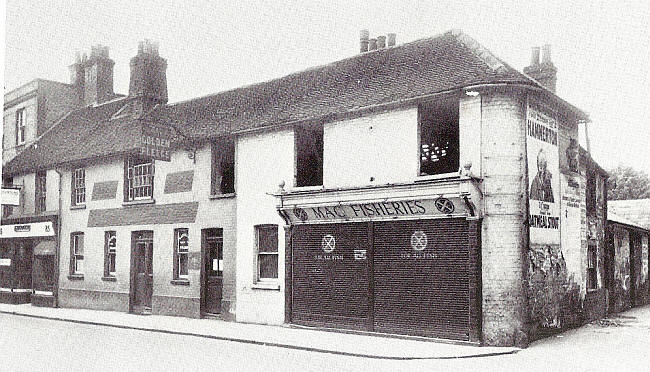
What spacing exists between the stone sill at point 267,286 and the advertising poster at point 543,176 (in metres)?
6.27

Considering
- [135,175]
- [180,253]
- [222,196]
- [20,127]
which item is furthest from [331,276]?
[20,127]

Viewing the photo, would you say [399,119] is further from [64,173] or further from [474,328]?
[64,173]

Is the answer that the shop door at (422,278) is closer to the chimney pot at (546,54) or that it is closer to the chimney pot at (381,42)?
the chimney pot at (381,42)

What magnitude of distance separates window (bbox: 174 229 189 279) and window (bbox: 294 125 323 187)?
4.58m

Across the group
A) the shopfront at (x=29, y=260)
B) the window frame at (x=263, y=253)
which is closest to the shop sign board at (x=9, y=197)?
the shopfront at (x=29, y=260)

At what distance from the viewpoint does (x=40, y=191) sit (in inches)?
957

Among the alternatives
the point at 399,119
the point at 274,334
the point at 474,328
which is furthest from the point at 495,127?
the point at 274,334

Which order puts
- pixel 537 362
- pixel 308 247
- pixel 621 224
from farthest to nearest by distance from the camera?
1. pixel 621 224
2. pixel 308 247
3. pixel 537 362

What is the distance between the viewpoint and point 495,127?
518 inches

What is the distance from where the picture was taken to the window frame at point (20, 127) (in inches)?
1054

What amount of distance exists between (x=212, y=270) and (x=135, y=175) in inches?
175

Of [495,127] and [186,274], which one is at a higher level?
[495,127]

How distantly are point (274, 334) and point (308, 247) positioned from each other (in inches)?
89.8

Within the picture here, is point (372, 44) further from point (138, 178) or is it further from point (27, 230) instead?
point (27, 230)
